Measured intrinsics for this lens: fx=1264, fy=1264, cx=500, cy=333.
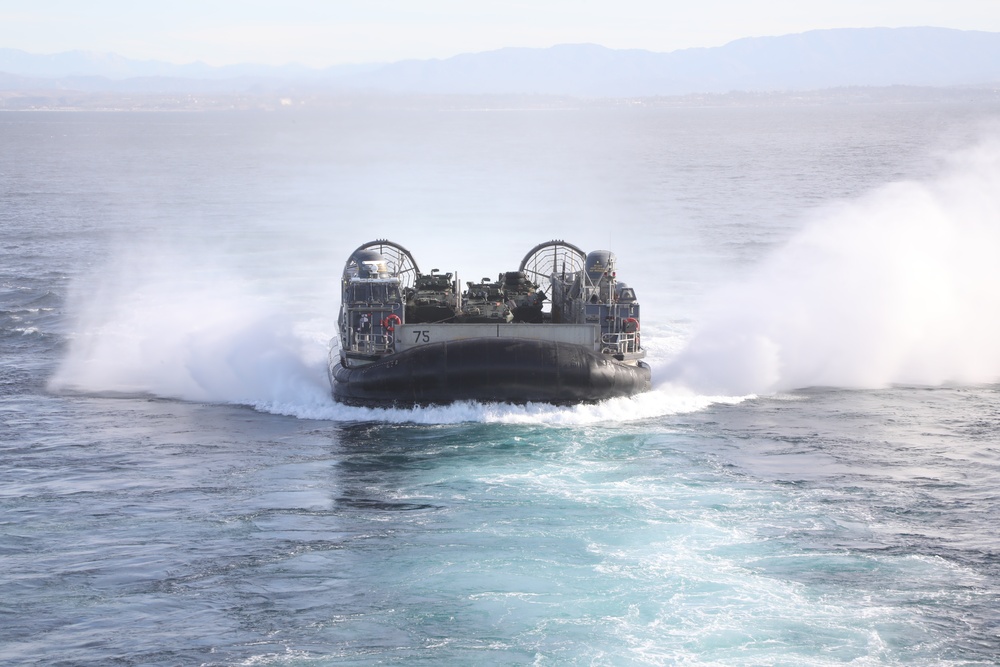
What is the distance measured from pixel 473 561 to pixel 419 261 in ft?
86.3

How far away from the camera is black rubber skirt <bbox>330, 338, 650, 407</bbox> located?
2377cm

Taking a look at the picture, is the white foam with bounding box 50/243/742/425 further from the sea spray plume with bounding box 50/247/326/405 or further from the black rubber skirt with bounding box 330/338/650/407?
the black rubber skirt with bounding box 330/338/650/407

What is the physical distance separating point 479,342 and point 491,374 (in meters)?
0.68

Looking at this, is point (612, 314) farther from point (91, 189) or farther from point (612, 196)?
point (91, 189)

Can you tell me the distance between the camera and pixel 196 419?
25.1 meters

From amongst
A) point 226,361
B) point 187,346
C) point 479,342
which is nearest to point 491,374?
point 479,342

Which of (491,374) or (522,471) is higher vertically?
(491,374)

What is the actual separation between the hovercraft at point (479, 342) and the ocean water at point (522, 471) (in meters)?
0.54

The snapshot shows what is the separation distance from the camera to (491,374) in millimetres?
23734

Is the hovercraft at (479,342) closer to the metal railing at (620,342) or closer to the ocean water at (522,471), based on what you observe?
the metal railing at (620,342)

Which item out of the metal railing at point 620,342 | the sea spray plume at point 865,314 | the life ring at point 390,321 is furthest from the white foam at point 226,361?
the sea spray plume at point 865,314

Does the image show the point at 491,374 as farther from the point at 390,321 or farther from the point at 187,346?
the point at 187,346

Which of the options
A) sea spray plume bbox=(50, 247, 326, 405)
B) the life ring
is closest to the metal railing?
the life ring

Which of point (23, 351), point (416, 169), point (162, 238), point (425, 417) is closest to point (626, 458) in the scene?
point (425, 417)
